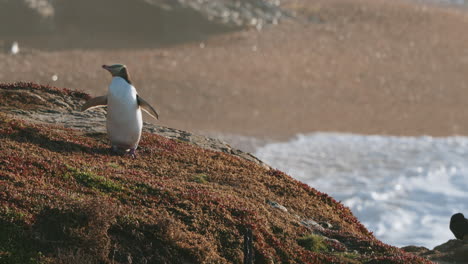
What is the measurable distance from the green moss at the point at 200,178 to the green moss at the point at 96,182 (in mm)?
2801

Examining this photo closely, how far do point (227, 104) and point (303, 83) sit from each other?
8579mm

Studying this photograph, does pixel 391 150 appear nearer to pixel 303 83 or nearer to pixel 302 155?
pixel 302 155

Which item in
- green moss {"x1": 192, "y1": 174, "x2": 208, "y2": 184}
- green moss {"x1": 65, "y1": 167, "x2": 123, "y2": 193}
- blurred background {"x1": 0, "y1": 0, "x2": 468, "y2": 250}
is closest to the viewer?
green moss {"x1": 65, "y1": 167, "x2": 123, "y2": 193}

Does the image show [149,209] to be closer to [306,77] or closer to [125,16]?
[306,77]

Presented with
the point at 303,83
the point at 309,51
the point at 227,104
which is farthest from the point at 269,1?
the point at 227,104

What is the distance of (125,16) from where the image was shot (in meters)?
70.1

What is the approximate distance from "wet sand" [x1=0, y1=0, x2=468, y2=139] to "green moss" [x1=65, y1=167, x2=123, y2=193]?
33121 mm

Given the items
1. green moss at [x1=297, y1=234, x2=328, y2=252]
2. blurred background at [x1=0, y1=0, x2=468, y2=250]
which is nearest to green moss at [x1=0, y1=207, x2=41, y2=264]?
green moss at [x1=297, y1=234, x2=328, y2=252]

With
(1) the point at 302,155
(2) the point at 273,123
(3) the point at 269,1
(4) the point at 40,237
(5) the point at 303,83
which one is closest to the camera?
(4) the point at 40,237

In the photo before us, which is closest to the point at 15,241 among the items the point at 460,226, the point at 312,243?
the point at 312,243

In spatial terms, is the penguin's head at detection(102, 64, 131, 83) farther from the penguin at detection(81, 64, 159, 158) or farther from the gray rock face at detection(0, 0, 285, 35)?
the gray rock face at detection(0, 0, 285, 35)

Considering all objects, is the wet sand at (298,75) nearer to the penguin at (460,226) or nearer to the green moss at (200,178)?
the penguin at (460,226)

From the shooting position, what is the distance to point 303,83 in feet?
206

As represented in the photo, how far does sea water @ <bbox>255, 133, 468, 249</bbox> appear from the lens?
37.6m
